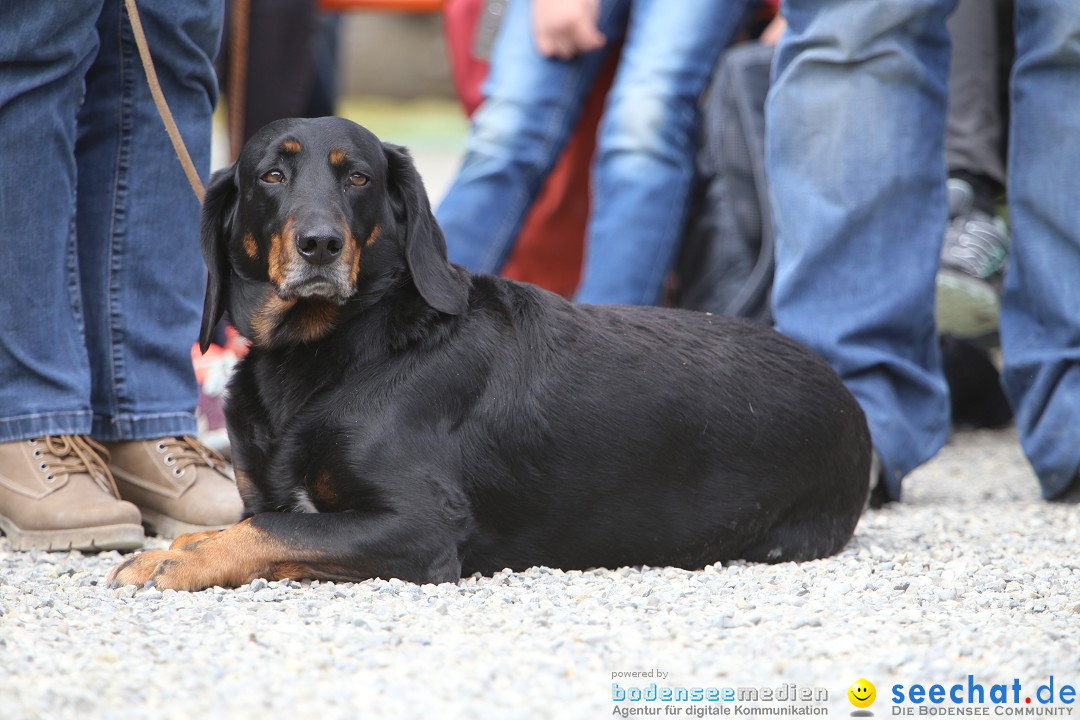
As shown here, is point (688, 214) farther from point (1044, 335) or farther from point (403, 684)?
point (403, 684)

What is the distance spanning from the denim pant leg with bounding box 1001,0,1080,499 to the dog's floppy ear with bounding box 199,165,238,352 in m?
2.42

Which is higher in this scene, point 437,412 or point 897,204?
point 897,204

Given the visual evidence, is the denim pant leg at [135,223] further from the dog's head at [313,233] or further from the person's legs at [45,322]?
the dog's head at [313,233]

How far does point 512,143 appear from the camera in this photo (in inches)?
197

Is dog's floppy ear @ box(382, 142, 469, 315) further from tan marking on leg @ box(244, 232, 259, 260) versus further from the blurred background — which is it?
the blurred background

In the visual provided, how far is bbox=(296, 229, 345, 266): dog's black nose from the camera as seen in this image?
263 centimetres

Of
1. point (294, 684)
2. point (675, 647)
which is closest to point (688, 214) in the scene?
point (675, 647)

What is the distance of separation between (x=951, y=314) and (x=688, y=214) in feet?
3.88

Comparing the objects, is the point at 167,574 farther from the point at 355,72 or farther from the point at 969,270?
the point at 355,72

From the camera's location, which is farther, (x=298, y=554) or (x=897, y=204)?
(x=897, y=204)

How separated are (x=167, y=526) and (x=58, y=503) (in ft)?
1.19

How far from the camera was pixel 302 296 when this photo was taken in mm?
2754

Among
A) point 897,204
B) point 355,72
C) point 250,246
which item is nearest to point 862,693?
point 250,246

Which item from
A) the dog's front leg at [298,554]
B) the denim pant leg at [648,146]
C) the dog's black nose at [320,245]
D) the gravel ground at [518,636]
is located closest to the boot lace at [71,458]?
the gravel ground at [518,636]
